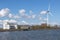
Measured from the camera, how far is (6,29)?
199750 millimetres

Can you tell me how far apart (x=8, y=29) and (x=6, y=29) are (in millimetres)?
2016

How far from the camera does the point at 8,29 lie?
19912cm

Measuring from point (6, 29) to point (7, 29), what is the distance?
93 cm

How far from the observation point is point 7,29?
200 m

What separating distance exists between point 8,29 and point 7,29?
46.1 inches
